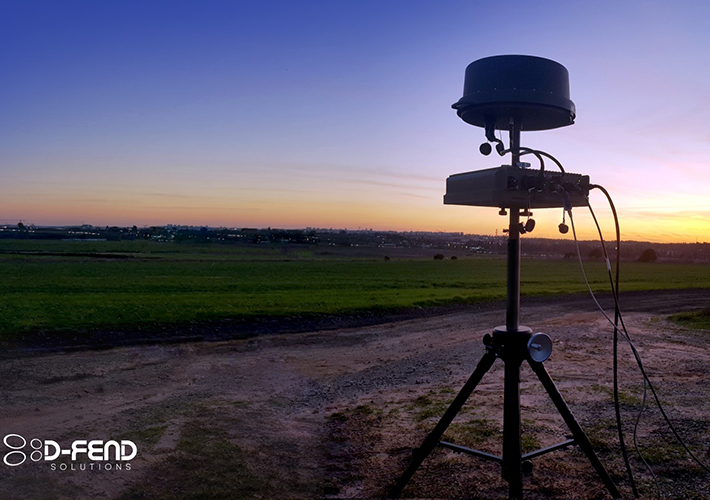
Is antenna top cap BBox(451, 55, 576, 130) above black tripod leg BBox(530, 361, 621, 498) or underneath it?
above

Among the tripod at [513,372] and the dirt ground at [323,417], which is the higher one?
the tripod at [513,372]

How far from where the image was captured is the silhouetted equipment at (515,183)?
4.12 meters

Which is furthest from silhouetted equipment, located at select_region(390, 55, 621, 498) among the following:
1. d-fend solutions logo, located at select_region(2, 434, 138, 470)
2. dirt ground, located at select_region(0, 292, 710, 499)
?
d-fend solutions logo, located at select_region(2, 434, 138, 470)

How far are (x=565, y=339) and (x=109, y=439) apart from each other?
11.1m

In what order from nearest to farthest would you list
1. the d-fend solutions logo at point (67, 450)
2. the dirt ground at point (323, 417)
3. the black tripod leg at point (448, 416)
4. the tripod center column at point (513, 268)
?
the tripod center column at point (513, 268), the black tripod leg at point (448, 416), the dirt ground at point (323, 417), the d-fend solutions logo at point (67, 450)

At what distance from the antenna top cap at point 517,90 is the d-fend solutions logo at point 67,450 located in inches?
213

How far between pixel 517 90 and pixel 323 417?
5.62 metres

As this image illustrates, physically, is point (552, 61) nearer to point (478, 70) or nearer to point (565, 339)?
point (478, 70)

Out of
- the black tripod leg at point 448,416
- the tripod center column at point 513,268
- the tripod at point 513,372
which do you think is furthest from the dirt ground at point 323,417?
the tripod center column at point 513,268

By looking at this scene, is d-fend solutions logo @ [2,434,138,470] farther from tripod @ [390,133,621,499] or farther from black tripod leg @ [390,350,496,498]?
tripod @ [390,133,621,499]

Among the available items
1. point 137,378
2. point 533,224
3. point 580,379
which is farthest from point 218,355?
point 533,224

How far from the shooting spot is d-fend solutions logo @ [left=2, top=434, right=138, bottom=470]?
20.0 feet

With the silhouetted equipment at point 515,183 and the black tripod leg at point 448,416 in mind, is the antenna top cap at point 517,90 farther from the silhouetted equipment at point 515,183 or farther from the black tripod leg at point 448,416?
the black tripod leg at point 448,416

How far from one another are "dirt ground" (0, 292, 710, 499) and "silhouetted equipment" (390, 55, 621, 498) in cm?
103
